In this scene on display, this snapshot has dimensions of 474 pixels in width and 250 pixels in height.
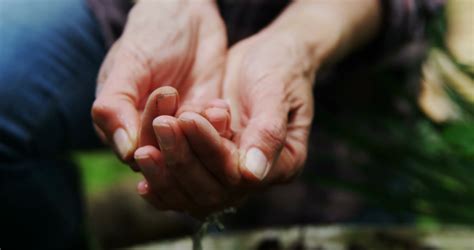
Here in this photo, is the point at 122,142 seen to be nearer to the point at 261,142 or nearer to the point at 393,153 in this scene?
the point at 261,142

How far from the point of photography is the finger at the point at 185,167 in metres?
0.45

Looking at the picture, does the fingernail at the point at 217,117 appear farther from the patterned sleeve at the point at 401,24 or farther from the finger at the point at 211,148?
the patterned sleeve at the point at 401,24

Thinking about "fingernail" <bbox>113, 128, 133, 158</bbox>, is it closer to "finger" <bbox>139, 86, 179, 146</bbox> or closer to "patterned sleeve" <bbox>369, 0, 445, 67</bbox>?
"finger" <bbox>139, 86, 179, 146</bbox>

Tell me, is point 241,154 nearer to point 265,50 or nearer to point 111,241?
point 265,50

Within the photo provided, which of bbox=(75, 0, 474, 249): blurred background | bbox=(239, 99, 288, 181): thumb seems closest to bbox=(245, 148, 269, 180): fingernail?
bbox=(239, 99, 288, 181): thumb

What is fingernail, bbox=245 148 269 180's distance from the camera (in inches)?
19.3

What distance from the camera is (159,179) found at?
0.49 meters

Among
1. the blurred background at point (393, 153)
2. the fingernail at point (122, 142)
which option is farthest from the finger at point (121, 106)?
the blurred background at point (393, 153)

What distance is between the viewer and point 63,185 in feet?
3.29

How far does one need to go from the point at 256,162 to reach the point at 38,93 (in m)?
0.40

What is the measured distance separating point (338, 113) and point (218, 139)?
540 millimetres

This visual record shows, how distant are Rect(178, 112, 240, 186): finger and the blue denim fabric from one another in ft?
0.90

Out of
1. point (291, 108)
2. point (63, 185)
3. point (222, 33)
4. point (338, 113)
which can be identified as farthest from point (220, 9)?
point (63, 185)

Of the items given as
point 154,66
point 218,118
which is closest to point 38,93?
point 154,66
